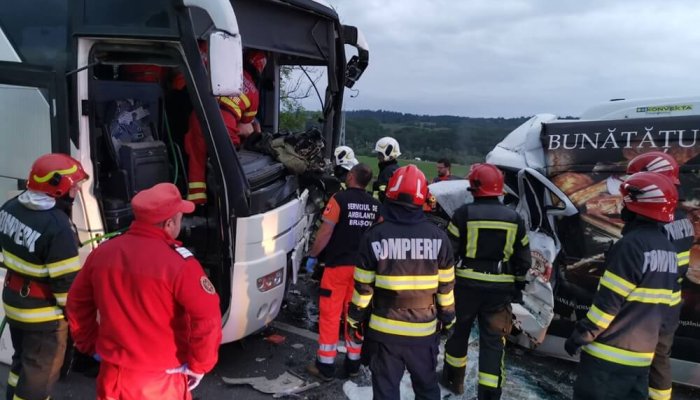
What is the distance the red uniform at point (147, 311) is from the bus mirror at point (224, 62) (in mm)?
1213

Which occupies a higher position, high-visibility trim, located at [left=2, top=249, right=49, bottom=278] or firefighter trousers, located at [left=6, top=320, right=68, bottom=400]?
high-visibility trim, located at [left=2, top=249, right=49, bottom=278]

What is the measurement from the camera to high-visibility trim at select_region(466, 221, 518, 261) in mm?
3924

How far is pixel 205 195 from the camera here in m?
4.19

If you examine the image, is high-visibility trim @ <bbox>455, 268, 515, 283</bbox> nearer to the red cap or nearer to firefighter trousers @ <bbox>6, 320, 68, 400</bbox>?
the red cap

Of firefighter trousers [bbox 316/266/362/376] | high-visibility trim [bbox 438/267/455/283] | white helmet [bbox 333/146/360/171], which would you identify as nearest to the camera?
high-visibility trim [bbox 438/267/455/283]

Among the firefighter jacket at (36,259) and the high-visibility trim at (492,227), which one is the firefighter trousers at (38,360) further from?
the high-visibility trim at (492,227)

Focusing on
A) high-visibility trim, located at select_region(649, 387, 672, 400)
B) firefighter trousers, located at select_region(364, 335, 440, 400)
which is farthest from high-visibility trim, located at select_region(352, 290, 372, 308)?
high-visibility trim, located at select_region(649, 387, 672, 400)

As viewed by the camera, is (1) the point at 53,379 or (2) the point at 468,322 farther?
(2) the point at 468,322

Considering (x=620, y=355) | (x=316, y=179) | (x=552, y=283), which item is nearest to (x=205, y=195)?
(x=316, y=179)

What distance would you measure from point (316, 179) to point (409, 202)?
7.32 ft

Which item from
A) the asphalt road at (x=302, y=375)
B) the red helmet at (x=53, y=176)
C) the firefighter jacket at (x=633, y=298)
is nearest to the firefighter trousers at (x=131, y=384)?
the red helmet at (x=53, y=176)

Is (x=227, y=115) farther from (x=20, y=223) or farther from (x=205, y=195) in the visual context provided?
(x=20, y=223)

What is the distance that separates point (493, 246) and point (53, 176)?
295 cm

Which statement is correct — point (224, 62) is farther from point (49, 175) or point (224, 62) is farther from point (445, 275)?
point (445, 275)
